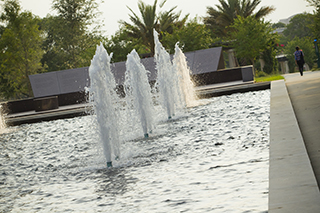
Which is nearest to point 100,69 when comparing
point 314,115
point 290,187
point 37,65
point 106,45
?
point 290,187

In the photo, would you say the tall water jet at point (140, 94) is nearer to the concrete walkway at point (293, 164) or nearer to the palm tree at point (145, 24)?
the concrete walkway at point (293, 164)

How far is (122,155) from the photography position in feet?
19.3

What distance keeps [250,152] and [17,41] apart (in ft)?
89.4

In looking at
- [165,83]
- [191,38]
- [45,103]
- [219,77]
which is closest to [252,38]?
[191,38]

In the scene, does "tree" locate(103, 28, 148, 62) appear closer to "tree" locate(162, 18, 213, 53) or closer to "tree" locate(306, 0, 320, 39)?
"tree" locate(162, 18, 213, 53)

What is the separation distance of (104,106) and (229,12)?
102ft

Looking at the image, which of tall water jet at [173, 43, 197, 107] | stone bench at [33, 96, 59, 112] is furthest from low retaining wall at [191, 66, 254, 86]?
stone bench at [33, 96, 59, 112]

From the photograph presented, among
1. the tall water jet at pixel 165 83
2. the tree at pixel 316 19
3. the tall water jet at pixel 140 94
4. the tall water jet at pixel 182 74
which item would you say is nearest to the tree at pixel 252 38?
the tree at pixel 316 19

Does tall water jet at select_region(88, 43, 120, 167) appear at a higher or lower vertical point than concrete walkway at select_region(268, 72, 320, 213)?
higher

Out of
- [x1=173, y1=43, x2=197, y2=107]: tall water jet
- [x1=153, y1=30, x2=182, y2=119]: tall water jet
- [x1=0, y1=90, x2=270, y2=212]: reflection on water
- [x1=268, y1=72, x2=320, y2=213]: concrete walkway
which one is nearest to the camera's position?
[x1=268, y1=72, x2=320, y2=213]: concrete walkway

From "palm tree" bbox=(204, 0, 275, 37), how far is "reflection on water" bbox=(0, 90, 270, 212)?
27.7 meters

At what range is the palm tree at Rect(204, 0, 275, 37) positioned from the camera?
3338cm

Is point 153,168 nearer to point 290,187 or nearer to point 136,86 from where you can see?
point 290,187

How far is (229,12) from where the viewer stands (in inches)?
1347
